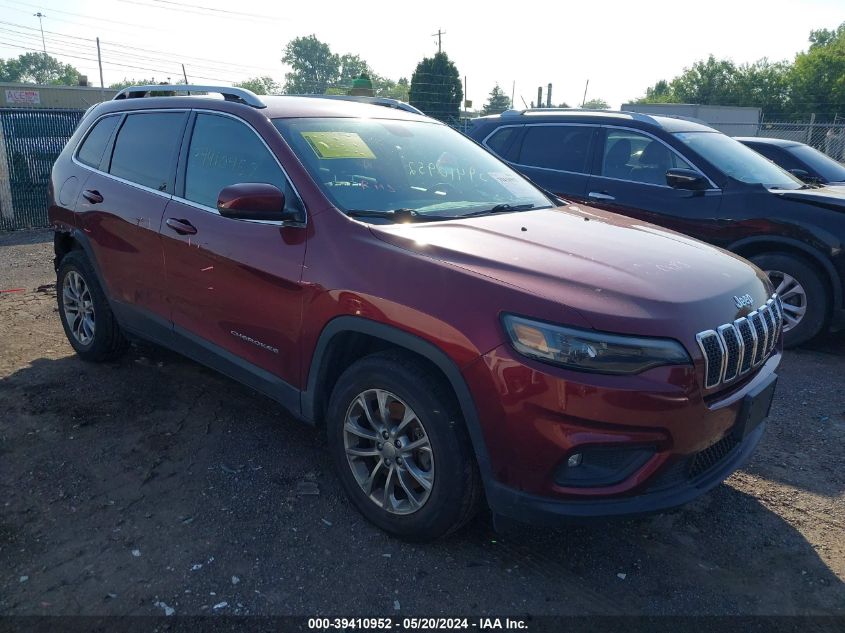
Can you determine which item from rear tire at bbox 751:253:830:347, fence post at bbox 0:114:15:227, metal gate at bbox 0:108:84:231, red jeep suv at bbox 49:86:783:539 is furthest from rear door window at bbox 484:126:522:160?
fence post at bbox 0:114:15:227

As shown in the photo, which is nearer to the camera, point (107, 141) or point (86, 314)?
point (107, 141)

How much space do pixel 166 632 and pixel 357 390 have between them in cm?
115

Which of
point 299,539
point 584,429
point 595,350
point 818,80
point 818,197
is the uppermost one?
point 818,80

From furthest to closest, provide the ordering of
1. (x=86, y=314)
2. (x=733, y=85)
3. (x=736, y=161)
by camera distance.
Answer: (x=733, y=85), (x=736, y=161), (x=86, y=314)

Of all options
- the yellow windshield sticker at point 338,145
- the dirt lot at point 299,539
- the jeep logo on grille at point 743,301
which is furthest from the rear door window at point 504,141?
the jeep logo on grille at point 743,301

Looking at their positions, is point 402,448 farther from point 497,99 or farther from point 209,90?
point 497,99

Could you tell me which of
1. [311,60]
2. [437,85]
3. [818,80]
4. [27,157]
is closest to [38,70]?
[311,60]

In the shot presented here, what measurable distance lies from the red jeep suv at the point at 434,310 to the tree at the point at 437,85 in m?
31.6

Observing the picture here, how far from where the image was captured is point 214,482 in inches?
135

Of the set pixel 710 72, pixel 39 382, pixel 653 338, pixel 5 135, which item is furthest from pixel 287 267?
pixel 710 72

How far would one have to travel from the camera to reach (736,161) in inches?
246

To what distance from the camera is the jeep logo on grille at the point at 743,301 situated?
9.02 feet

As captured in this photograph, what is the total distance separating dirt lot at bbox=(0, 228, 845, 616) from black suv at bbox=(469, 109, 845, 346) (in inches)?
68.8

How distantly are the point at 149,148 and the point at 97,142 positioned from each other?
31.8 inches
